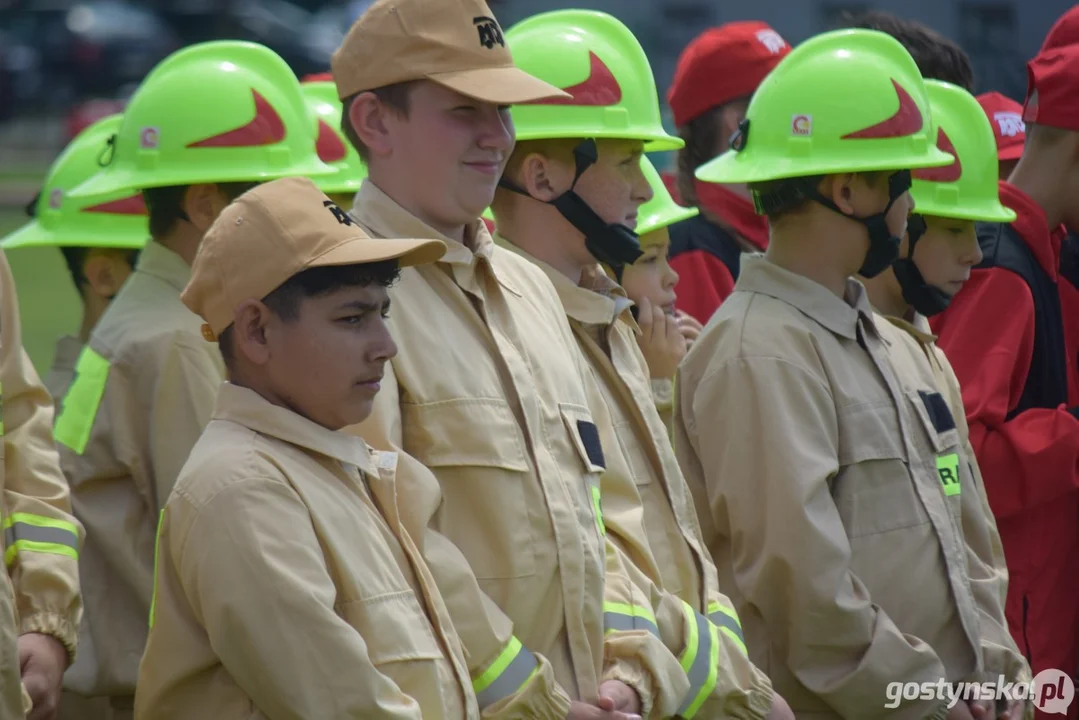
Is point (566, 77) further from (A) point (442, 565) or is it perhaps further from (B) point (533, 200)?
(A) point (442, 565)

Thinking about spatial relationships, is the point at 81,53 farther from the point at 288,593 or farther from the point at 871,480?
the point at 288,593

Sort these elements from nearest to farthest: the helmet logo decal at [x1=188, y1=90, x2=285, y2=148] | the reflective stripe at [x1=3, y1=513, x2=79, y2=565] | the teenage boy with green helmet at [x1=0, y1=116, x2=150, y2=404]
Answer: the reflective stripe at [x1=3, y1=513, x2=79, y2=565]
the helmet logo decal at [x1=188, y1=90, x2=285, y2=148]
the teenage boy with green helmet at [x1=0, y1=116, x2=150, y2=404]

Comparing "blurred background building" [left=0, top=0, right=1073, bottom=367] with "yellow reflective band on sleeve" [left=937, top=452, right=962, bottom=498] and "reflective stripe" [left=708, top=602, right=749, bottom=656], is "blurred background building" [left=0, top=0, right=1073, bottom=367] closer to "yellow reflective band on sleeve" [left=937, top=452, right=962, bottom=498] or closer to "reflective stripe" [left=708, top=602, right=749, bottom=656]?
"yellow reflective band on sleeve" [left=937, top=452, right=962, bottom=498]

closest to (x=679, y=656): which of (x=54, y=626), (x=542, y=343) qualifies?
(x=542, y=343)

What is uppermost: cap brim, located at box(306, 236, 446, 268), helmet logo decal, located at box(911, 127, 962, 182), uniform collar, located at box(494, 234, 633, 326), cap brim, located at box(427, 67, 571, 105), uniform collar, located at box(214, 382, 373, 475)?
cap brim, located at box(427, 67, 571, 105)

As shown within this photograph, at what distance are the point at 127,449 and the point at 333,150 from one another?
176cm

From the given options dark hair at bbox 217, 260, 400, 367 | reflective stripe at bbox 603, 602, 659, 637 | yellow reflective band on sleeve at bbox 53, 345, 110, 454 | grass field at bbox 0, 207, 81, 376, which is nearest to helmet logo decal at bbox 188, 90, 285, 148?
yellow reflective band on sleeve at bbox 53, 345, 110, 454

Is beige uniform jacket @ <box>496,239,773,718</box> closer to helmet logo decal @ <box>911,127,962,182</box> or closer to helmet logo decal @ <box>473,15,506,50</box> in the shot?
helmet logo decal @ <box>473,15,506,50</box>

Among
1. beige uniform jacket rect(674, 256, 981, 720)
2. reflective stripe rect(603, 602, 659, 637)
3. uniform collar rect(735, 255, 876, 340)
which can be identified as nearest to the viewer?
reflective stripe rect(603, 602, 659, 637)

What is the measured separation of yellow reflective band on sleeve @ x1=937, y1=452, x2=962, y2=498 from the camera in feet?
15.1

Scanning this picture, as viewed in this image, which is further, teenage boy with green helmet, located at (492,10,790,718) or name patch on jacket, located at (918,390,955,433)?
name patch on jacket, located at (918,390,955,433)

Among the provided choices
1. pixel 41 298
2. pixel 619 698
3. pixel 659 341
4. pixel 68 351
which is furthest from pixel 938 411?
pixel 41 298

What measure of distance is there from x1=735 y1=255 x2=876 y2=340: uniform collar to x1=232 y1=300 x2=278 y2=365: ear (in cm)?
180

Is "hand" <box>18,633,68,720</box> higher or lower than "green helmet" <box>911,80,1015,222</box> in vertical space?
lower
